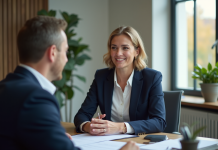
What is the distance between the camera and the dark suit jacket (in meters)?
0.85

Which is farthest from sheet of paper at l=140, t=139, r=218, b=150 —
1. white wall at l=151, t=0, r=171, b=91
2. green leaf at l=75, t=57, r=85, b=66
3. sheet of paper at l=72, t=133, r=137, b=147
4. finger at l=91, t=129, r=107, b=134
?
green leaf at l=75, t=57, r=85, b=66

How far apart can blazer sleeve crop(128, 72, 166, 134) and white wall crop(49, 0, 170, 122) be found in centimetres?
182

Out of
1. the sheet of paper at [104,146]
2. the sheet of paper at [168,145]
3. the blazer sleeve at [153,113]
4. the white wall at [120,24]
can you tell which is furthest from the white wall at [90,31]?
the sheet of paper at [168,145]

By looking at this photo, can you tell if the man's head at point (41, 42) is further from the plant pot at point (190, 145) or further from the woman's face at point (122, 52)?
the woman's face at point (122, 52)

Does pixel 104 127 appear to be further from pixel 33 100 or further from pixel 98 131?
pixel 33 100

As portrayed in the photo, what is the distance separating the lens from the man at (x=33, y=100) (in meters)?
0.86

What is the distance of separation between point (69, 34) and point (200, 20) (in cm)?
187

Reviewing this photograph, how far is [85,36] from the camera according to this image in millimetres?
4531

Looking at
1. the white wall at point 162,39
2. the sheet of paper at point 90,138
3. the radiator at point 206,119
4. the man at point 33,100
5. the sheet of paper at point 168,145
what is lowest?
the radiator at point 206,119

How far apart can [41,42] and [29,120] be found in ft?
1.19

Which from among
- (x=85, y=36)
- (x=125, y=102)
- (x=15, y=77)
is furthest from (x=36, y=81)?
(x=85, y=36)

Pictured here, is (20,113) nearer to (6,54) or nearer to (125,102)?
(125,102)

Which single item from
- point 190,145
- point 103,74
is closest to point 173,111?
point 103,74

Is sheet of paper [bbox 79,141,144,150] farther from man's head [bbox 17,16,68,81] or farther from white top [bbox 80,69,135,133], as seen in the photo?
white top [bbox 80,69,135,133]
